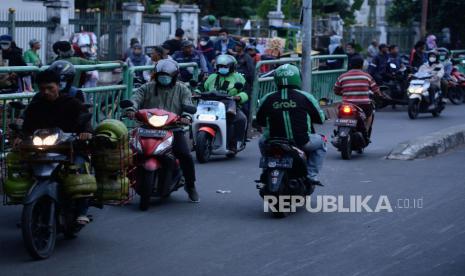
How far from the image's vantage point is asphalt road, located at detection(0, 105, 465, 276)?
332 inches

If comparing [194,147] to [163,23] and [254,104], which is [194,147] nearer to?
[254,104]

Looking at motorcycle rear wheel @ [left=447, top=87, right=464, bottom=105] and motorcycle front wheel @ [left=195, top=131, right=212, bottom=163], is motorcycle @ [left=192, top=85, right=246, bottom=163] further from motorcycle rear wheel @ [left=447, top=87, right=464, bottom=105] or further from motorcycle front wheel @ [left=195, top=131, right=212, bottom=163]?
motorcycle rear wheel @ [left=447, top=87, right=464, bottom=105]

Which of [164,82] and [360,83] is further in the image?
[360,83]

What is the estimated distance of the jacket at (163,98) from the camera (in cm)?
1176

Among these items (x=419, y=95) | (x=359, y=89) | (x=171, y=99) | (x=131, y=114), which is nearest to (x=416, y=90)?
(x=419, y=95)

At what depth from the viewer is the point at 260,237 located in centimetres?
973

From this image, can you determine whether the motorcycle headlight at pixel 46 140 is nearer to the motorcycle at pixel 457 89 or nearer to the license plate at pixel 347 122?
the license plate at pixel 347 122

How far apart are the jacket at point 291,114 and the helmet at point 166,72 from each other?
3.81 feet

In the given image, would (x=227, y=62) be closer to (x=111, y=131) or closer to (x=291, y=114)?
(x=291, y=114)

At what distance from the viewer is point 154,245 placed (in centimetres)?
936

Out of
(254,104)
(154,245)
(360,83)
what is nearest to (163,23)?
(254,104)

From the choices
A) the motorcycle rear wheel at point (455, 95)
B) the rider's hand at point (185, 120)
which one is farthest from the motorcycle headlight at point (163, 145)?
the motorcycle rear wheel at point (455, 95)

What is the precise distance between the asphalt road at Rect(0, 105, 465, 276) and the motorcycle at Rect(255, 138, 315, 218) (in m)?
0.28

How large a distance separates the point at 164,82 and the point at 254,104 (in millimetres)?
7317
